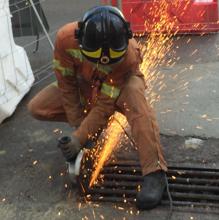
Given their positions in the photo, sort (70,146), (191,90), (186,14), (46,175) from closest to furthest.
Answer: (70,146), (46,175), (191,90), (186,14)

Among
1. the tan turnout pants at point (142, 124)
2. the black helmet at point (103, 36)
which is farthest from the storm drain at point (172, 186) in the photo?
the black helmet at point (103, 36)

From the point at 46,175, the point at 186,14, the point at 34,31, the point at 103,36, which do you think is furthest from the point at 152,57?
the point at 103,36

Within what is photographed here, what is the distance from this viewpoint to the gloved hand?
11.5ft

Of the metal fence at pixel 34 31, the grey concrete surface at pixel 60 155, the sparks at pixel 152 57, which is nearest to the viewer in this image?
the grey concrete surface at pixel 60 155

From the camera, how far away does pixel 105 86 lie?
3.74 metres

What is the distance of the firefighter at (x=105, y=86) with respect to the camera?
3.43m

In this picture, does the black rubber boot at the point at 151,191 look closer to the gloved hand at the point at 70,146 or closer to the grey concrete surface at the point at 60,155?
the grey concrete surface at the point at 60,155

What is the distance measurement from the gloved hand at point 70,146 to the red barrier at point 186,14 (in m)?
3.71

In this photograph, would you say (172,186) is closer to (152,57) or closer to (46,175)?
(46,175)

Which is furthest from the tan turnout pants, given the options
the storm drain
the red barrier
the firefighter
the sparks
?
the red barrier

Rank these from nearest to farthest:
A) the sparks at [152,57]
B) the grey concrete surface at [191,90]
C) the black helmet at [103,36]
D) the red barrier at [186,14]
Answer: the black helmet at [103,36] < the sparks at [152,57] < the grey concrete surface at [191,90] < the red barrier at [186,14]

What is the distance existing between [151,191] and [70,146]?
0.62m

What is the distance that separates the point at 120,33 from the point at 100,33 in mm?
132

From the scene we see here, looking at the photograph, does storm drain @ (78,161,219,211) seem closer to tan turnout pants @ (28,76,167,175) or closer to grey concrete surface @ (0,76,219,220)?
grey concrete surface @ (0,76,219,220)
